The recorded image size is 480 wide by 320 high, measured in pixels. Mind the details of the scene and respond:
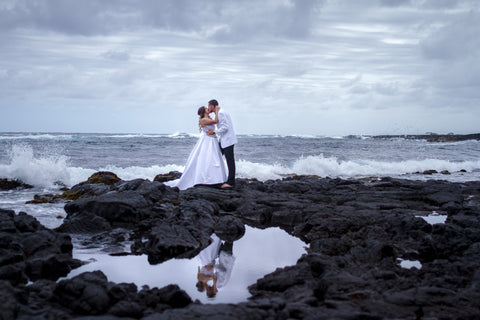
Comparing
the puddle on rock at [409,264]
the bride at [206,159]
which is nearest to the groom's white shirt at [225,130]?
the bride at [206,159]

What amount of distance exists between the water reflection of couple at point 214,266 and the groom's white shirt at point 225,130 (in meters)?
5.10

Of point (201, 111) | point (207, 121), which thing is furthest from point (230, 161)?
point (201, 111)

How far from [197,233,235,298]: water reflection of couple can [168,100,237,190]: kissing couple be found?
16.8 feet

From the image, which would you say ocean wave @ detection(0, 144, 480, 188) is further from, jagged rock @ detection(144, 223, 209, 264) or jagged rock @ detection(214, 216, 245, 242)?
jagged rock @ detection(144, 223, 209, 264)

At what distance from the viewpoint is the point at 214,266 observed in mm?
5516

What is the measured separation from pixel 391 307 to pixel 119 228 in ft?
17.6

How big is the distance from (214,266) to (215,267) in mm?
46

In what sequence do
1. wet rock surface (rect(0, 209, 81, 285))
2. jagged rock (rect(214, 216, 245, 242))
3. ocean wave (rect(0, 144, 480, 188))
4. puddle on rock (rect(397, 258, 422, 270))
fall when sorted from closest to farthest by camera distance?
wet rock surface (rect(0, 209, 81, 285)) < puddle on rock (rect(397, 258, 422, 270)) < jagged rock (rect(214, 216, 245, 242)) < ocean wave (rect(0, 144, 480, 188))

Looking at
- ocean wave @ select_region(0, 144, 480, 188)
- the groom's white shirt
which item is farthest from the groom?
ocean wave @ select_region(0, 144, 480, 188)

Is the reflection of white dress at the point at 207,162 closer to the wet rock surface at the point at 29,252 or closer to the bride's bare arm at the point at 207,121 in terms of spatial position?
the bride's bare arm at the point at 207,121

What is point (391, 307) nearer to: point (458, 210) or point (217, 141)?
point (458, 210)

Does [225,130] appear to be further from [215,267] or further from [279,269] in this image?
[279,269]

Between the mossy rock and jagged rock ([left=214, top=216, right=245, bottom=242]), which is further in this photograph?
the mossy rock

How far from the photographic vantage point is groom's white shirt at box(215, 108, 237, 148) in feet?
38.4
